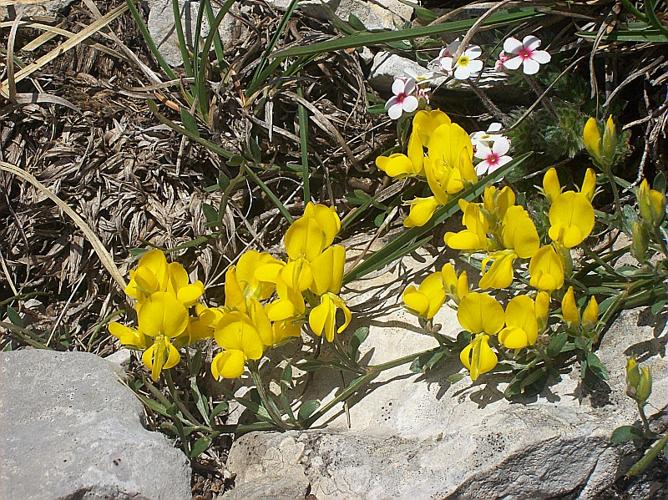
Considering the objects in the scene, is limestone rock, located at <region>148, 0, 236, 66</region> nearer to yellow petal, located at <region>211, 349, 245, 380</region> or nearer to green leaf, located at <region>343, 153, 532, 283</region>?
green leaf, located at <region>343, 153, 532, 283</region>

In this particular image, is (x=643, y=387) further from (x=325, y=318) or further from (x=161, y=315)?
(x=161, y=315)

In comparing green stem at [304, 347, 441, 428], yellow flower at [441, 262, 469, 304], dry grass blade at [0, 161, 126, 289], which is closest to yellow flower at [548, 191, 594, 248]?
yellow flower at [441, 262, 469, 304]

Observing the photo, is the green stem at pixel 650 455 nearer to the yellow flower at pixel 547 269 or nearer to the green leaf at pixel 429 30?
the yellow flower at pixel 547 269

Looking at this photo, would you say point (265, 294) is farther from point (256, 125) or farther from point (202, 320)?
point (256, 125)

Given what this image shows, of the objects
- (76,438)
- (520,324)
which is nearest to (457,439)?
(520,324)

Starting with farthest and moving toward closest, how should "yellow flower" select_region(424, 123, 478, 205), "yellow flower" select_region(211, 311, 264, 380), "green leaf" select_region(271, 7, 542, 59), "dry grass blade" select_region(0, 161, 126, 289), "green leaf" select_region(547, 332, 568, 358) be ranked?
"dry grass blade" select_region(0, 161, 126, 289) → "green leaf" select_region(271, 7, 542, 59) → "yellow flower" select_region(424, 123, 478, 205) → "yellow flower" select_region(211, 311, 264, 380) → "green leaf" select_region(547, 332, 568, 358)
